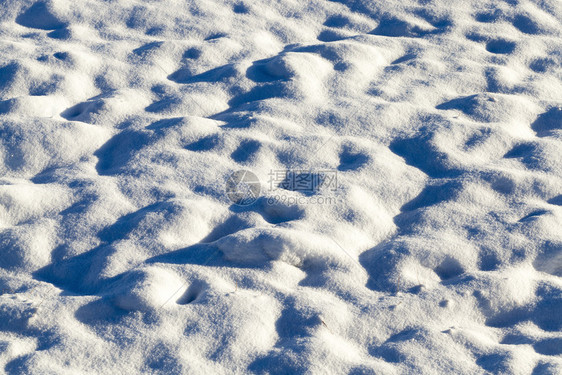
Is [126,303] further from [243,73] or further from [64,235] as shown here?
[243,73]

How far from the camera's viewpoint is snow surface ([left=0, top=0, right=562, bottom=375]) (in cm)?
177

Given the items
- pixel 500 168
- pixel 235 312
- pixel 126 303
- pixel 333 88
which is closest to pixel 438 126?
pixel 500 168

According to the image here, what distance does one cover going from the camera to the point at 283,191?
230 cm

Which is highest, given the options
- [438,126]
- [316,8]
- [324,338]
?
[316,8]

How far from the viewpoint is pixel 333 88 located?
112 inches

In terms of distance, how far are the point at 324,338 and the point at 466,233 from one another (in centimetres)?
66

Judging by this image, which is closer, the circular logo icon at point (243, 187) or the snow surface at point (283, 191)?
the snow surface at point (283, 191)

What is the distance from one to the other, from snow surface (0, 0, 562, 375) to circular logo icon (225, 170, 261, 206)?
30mm

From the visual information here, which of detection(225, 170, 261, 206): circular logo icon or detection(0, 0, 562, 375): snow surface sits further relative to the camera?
detection(225, 170, 261, 206): circular logo icon

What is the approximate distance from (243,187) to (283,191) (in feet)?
0.46

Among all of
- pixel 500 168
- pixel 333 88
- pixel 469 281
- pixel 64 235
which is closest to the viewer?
pixel 469 281

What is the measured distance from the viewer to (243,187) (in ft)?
7.56

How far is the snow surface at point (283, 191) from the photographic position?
177 centimetres

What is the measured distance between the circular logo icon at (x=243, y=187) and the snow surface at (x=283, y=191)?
3 centimetres
